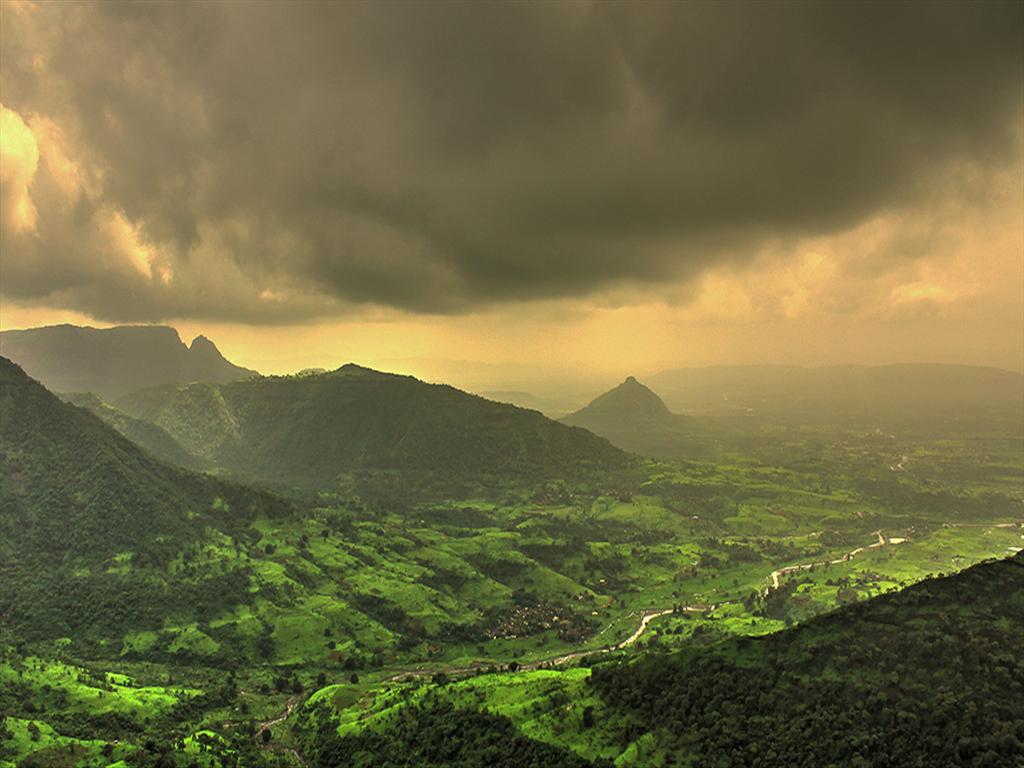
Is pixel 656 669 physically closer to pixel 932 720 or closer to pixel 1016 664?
pixel 932 720

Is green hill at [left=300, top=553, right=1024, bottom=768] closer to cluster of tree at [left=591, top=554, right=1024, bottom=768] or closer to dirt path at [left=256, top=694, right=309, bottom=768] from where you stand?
cluster of tree at [left=591, top=554, right=1024, bottom=768]

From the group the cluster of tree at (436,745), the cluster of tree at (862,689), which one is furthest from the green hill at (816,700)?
the cluster of tree at (436,745)

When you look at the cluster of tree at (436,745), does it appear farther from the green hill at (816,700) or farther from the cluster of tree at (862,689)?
the cluster of tree at (862,689)

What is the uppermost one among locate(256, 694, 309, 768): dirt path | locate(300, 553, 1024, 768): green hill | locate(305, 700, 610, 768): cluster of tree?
locate(300, 553, 1024, 768): green hill

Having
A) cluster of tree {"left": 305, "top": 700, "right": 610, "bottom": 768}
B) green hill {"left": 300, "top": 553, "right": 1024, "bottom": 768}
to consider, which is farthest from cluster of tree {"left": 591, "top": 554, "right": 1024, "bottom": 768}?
cluster of tree {"left": 305, "top": 700, "right": 610, "bottom": 768}

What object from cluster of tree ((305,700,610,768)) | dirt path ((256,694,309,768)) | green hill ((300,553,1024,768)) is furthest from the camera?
dirt path ((256,694,309,768))

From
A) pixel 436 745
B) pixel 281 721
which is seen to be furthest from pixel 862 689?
pixel 281 721

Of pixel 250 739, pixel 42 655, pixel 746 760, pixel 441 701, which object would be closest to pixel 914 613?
pixel 746 760

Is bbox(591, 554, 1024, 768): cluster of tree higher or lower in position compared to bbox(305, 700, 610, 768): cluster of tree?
higher

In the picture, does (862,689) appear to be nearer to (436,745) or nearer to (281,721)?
(436,745)

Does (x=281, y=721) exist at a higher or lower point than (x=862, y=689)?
lower

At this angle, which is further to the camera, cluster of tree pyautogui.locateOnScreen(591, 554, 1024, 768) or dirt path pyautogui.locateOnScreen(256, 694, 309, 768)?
dirt path pyautogui.locateOnScreen(256, 694, 309, 768)

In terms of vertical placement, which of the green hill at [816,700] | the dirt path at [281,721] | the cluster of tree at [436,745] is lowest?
the dirt path at [281,721]
